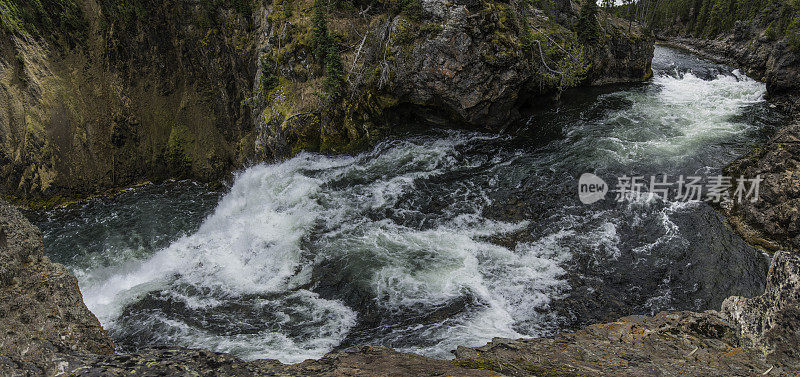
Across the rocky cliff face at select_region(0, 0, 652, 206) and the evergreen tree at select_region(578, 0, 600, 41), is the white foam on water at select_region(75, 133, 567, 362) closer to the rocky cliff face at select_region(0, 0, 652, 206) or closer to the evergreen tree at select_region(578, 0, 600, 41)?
the rocky cliff face at select_region(0, 0, 652, 206)

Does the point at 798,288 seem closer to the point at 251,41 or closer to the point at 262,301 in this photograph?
the point at 262,301

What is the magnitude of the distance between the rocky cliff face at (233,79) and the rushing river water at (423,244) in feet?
6.67

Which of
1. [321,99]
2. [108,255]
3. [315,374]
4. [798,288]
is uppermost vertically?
[321,99]

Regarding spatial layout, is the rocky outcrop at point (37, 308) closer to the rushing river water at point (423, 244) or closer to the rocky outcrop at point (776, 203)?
the rushing river water at point (423, 244)

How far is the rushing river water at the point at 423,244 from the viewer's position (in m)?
10.8

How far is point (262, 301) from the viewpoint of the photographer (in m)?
12.0

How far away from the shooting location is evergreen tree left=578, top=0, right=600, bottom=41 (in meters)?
28.8

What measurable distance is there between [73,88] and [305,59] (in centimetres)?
1559

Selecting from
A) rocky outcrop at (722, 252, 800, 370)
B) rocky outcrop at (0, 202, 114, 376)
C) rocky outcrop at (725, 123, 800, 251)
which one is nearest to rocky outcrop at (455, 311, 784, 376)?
rocky outcrop at (722, 252, 800, 370)

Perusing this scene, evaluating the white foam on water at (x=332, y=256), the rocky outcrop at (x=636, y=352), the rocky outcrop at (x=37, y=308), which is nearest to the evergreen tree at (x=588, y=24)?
the white foam on water at (x=332, y=256)

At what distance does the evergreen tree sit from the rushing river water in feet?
28.5

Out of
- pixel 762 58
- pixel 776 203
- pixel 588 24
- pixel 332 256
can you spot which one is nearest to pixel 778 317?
pixel 776 203

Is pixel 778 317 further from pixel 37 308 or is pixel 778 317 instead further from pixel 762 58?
pixel 762 58

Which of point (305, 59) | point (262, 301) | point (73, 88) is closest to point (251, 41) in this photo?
point (305, 59)
